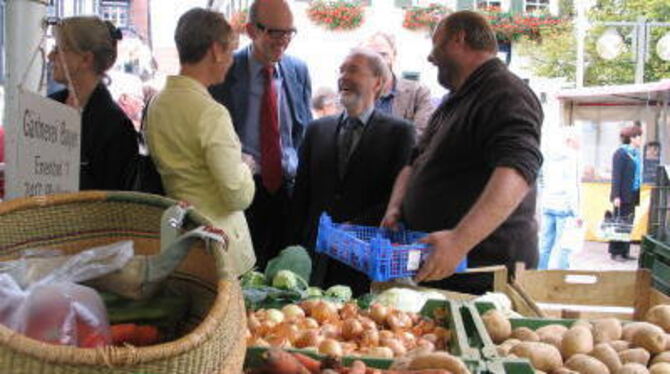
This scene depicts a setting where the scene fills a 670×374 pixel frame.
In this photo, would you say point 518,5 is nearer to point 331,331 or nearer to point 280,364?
point 331,331

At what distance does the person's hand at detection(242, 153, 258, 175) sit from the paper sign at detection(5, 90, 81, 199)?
1542mm

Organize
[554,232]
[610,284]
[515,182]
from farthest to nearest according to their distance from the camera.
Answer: [554,232] < [610,284] < [515,182]

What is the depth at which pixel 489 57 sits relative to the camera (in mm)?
3164

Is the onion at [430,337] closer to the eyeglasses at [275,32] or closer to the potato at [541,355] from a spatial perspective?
the potato at [541,355]

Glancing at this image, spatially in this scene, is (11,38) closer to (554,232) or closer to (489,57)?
(489,57)

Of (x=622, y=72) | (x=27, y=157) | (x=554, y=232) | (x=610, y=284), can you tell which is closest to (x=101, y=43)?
(x=27, y=157)

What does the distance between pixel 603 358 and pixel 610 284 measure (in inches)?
46.4

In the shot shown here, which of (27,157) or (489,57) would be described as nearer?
(27,157)

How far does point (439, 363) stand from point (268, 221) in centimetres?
260

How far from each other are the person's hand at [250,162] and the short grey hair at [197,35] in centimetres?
72

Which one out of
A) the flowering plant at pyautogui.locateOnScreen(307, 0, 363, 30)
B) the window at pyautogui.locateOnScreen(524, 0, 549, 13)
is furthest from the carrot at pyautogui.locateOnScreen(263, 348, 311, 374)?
the window at pyautogui.locateOnScreen(524, 0, 549, 13)

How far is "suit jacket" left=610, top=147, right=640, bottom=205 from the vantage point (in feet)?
33.3

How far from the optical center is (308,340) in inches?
82.0

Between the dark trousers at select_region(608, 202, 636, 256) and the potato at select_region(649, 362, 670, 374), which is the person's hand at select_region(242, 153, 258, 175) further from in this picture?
the dark trousers at select_region(608, 202, 636, 256)
